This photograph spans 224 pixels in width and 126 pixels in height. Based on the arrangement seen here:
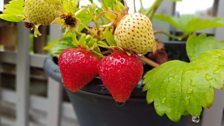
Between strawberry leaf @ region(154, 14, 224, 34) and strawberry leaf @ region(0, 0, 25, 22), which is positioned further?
strawberry leaf @ region(154, 14, 224, 34)

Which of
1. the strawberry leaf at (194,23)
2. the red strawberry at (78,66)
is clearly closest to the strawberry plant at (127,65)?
the red strawberry at (78,66)

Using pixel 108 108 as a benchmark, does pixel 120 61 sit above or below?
above

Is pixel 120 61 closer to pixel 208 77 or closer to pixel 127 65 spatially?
pixel 127 65

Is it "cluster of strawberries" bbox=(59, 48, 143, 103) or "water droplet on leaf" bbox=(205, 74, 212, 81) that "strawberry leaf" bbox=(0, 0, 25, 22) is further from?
"water droplet on leaf" bbox=(205, 74, 212, 81)

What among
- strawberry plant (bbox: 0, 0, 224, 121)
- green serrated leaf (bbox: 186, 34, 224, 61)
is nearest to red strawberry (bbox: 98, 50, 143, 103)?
strawberry plant (bbox: 0, 0, 224, 121)

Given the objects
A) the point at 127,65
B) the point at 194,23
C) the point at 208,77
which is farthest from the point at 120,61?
the point at 194,23

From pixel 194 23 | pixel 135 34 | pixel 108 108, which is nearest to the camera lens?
pixel 135 34

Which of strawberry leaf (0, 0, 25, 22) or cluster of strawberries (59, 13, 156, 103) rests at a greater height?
strawberry leaf (0, 0, 25, 22)

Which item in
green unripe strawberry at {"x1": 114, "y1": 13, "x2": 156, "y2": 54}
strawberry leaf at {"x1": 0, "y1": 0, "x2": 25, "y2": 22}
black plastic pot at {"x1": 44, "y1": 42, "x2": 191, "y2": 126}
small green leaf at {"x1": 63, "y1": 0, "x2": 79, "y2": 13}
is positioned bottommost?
black plastic pot at {"x1": 44, "y1": 42, "x2": 191, "y2": 126}
